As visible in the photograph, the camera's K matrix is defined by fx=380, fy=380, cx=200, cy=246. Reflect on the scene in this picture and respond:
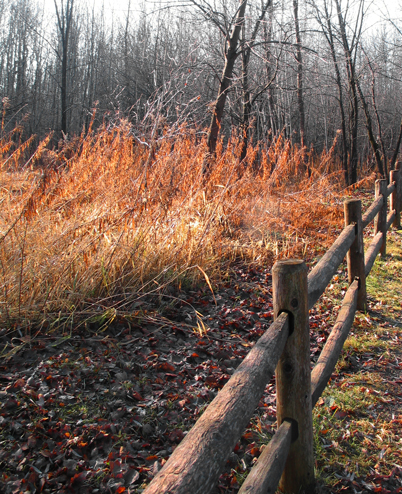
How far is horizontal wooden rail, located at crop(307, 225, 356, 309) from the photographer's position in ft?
6.53

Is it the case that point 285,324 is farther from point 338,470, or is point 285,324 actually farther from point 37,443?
point 37,443

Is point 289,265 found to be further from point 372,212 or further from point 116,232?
point 372,212

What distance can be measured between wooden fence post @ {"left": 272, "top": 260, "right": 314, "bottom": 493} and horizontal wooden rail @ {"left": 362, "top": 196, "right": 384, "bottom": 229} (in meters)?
2.44

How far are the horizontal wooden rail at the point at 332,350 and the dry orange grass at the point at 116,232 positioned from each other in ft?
3.19

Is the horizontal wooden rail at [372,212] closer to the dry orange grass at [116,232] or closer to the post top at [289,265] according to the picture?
the dry orange grass at [116,232]

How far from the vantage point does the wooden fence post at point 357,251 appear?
11.3 ft

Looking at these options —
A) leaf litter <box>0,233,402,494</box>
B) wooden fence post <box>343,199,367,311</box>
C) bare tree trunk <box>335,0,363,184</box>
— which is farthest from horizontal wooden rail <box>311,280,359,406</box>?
bare tree trunk <box>335,0,363,184</box>

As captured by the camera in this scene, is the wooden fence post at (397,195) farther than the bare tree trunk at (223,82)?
Yes

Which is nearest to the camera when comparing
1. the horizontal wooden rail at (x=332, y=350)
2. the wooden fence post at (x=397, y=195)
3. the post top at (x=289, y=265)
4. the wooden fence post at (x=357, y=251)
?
the post top at (x=289, y=265)

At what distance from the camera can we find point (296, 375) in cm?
163

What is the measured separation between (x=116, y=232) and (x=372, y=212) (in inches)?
110

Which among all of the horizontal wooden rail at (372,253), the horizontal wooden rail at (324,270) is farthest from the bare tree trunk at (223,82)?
the horizontal wooden rail at (324,270)

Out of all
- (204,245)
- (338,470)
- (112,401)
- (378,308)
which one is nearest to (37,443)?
(112,401)

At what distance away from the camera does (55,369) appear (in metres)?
2.36
